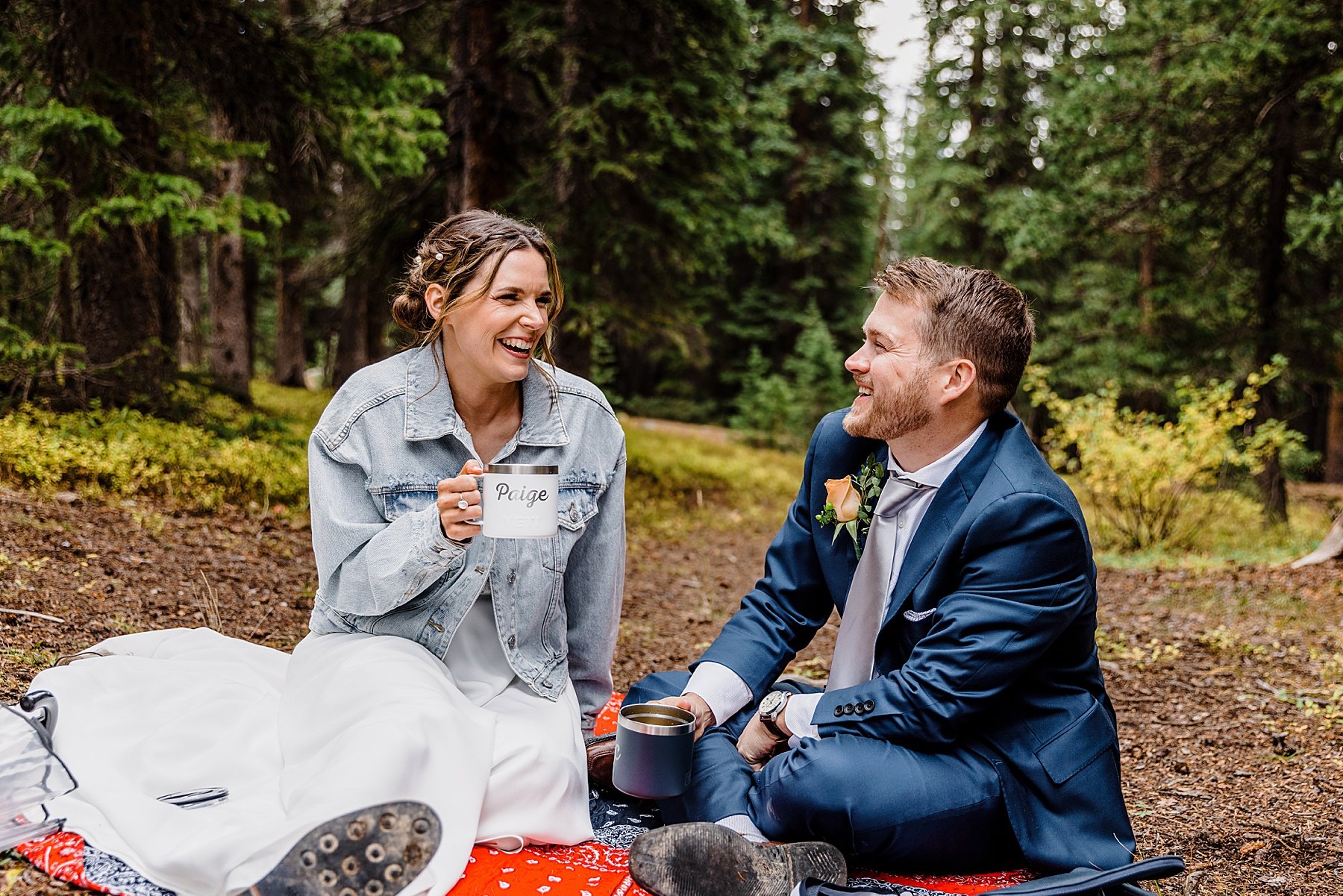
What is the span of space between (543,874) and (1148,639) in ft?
14.5

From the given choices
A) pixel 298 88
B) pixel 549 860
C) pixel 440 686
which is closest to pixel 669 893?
pixel 549 860

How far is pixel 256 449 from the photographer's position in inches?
292

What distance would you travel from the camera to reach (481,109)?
9.41 meters

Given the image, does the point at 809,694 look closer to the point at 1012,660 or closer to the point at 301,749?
the point at 1012,660

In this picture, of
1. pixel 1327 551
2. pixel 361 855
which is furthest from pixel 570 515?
pixel 1327 551

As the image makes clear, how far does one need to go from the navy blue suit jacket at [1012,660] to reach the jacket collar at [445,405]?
114cm

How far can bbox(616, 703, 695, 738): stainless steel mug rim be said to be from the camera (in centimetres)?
247

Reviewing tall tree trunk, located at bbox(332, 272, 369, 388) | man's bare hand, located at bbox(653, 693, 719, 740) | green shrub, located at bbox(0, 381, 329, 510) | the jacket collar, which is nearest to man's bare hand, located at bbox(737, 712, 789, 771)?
man's bare hand, located at bbox(653, 693, 719, 740)

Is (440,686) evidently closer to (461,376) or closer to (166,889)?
(166,889)

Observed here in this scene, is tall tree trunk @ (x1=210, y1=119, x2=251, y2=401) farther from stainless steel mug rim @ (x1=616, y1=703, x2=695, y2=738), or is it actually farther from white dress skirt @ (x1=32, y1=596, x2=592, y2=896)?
stainless steel mug rim @ (x1=616, y1=703, x2=695, y2=738)

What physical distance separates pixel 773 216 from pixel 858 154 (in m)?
4.08

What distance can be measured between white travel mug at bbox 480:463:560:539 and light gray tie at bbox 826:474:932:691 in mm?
1010

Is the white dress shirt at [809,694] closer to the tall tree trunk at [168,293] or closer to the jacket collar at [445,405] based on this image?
the jacket collar at [445,405]

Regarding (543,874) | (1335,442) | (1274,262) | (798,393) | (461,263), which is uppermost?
(1274,262)
